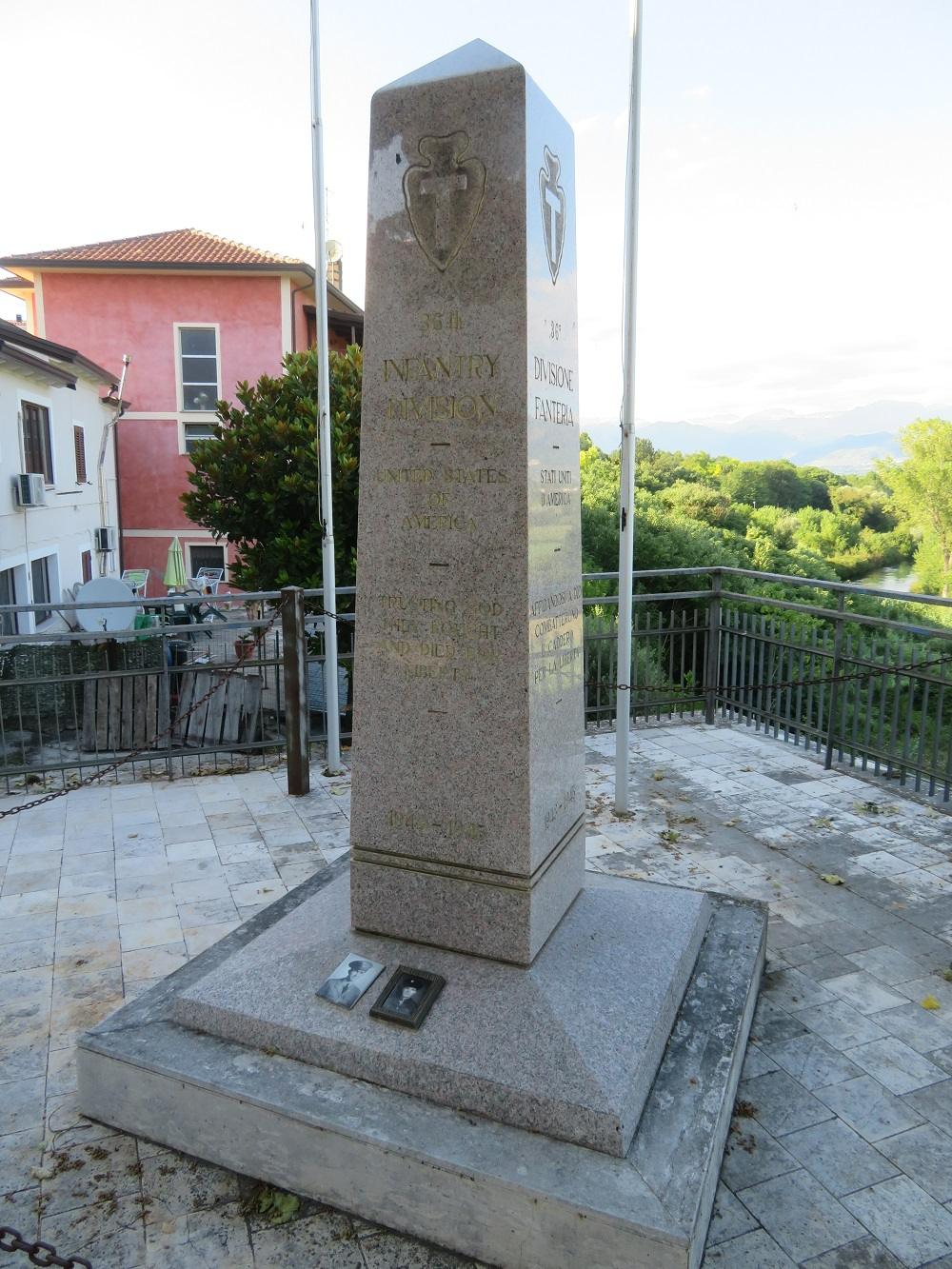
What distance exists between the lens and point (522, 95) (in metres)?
3.10

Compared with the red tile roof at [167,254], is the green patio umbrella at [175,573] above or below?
below

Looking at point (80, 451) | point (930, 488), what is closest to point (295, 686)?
point (80, 451)

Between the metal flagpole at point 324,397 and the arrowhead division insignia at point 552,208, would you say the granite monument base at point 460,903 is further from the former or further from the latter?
the metal flagpole at point 324,397

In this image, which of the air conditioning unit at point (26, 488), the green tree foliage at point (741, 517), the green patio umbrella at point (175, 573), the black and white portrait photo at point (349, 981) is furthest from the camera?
the green tree foliage at point (741, 517)

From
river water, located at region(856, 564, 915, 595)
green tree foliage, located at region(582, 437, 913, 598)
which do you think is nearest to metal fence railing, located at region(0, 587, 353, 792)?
green tree foliage, located at region(582, 437, 913, 598)

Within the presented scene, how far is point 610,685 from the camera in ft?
25.3

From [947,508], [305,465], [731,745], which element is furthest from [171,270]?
[947,508]

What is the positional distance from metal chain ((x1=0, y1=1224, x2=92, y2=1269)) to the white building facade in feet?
37.6

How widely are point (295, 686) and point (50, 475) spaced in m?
14.0

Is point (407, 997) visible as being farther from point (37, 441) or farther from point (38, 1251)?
point (37, 441)

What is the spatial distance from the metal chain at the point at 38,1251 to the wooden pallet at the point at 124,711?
5.08m

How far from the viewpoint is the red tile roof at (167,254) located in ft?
73.6

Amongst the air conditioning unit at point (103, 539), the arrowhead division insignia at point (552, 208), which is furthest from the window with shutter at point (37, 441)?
the arrowhead division insignia at point (552, 208)

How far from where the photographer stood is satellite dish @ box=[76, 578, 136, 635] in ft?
33.6
